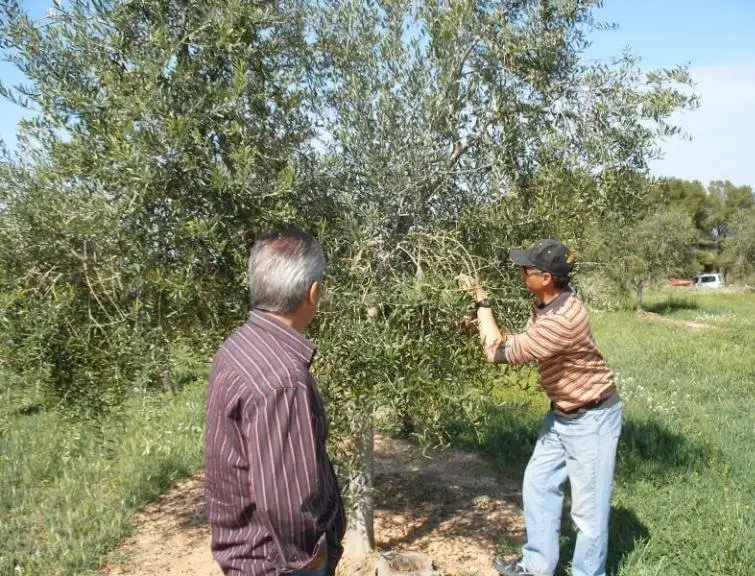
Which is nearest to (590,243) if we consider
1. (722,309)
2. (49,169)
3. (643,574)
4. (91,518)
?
(643,574)

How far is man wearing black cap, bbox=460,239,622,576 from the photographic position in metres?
4.74

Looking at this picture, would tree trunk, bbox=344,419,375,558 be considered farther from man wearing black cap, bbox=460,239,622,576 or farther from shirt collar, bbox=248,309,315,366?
shirt collar, bbox=248,309,315,366

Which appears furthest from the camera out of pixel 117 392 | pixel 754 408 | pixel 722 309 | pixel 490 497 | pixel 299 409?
pixel 722 309

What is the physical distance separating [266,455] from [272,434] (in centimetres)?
8

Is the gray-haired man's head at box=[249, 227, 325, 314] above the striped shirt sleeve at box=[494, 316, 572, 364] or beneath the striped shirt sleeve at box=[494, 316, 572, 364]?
above

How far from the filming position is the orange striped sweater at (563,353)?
476 centimetres

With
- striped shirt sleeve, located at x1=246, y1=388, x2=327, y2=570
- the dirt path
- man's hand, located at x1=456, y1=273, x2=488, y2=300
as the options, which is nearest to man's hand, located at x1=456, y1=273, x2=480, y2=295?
man's hand, located at x1=456, y1=273, x2=488, y2=300

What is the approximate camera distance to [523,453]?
362 inches

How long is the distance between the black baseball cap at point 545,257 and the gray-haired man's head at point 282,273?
2203 millimetres

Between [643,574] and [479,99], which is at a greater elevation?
[479,99]

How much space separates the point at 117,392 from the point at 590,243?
3.68 m

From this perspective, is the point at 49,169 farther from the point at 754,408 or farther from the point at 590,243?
the point at 754,408

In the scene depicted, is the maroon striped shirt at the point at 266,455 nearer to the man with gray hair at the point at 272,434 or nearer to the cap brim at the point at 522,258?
the man with gray hair at the point at 272,434

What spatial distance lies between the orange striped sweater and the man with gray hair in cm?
216
